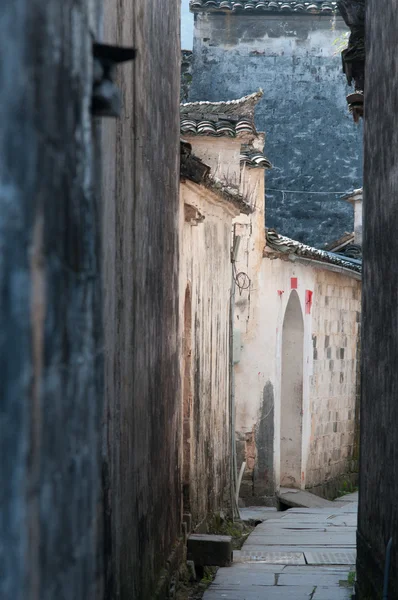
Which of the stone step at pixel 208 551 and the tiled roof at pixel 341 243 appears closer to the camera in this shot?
the stone step at pixel 208 551

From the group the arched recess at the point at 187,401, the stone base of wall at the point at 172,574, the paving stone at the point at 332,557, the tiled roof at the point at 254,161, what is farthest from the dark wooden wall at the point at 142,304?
the tiled roof at the point at 254,161

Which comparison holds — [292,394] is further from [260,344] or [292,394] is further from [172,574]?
[172,574]

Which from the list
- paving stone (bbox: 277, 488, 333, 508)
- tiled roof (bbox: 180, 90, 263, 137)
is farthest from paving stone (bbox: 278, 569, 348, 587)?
tiled roof (bbox: 180, 90, 263, 137)

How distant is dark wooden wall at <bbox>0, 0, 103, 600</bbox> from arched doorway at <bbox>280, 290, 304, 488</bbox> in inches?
483

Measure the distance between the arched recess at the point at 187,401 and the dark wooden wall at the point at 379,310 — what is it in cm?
214

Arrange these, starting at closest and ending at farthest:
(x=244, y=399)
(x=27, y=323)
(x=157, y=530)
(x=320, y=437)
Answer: (x=27, y=323) → (x=157, y=530) → (x=244, y=399) → (x=320, y=437)

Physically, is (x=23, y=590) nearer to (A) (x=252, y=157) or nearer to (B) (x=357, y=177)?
(A) (x=252, y=157)

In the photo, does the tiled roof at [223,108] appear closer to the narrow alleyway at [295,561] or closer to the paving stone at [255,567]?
the narrow alleyway at [295,561]

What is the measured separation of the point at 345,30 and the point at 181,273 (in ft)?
46.7

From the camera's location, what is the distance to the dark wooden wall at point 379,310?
21.9ft

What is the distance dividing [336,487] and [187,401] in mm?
7272

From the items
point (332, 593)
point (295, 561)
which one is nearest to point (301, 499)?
point (295, 561)

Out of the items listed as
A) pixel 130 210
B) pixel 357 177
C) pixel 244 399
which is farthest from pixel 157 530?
pixel 357 177

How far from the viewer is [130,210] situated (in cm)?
625
